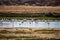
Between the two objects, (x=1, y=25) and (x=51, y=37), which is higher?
(x=1, y=25)

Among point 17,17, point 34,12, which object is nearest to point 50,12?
point 34,12

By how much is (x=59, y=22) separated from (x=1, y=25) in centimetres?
129

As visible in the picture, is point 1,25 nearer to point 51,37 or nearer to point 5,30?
point 5,30

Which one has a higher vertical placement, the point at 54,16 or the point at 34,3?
the point at 34,3

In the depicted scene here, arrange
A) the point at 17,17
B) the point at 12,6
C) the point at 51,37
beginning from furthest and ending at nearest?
1. the point at 12,6
2. the point at 17,17
3. the point at 51,37

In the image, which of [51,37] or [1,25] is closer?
[51,37]

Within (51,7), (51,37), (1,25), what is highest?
(51,7)

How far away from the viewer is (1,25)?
3143mm

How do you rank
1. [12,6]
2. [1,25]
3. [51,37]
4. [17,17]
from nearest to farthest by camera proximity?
[51,37] → [1,25] → [17,17] → [12,6]

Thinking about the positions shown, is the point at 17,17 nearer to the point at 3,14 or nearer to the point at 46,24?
the point at 3,14

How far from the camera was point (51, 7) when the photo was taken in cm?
Result: 373

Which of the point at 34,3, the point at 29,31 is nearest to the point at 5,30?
the point at 29,31

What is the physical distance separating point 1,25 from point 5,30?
232mm

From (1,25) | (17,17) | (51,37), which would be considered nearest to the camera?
(51,37)
